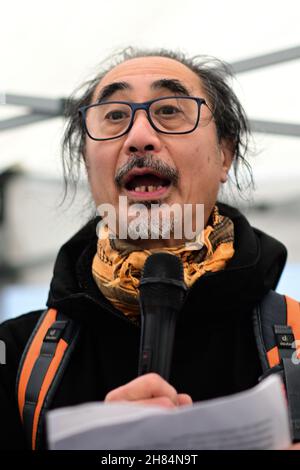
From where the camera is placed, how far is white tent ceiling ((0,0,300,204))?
3168mm

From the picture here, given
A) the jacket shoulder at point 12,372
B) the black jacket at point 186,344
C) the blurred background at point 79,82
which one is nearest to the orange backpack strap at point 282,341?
the black jacket at point 186,344

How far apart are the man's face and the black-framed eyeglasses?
2 cm

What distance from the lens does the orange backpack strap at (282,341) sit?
4.87ft

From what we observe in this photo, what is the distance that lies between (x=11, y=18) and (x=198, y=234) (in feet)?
5.93

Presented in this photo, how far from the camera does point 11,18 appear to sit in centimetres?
317

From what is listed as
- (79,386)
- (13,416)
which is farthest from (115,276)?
(13,416)

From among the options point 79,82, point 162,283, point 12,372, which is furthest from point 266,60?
point 162,283

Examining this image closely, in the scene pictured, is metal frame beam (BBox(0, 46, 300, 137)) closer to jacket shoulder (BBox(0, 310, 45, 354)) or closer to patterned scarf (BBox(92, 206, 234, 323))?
patterned scarf (BBox(92, 206, 234, 323))

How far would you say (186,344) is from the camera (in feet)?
5.67

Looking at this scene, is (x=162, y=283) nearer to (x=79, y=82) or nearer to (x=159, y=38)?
(x=79, y=82)

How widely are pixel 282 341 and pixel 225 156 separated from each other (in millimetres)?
745

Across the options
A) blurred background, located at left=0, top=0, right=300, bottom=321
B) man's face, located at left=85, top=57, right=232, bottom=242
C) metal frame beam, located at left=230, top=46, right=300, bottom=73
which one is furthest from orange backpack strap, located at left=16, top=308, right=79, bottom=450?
metal frame beam, located at left=230, top=46, right=300, bottom=73

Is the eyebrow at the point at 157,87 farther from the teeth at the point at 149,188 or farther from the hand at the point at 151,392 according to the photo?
the hand at the point at 151,392
